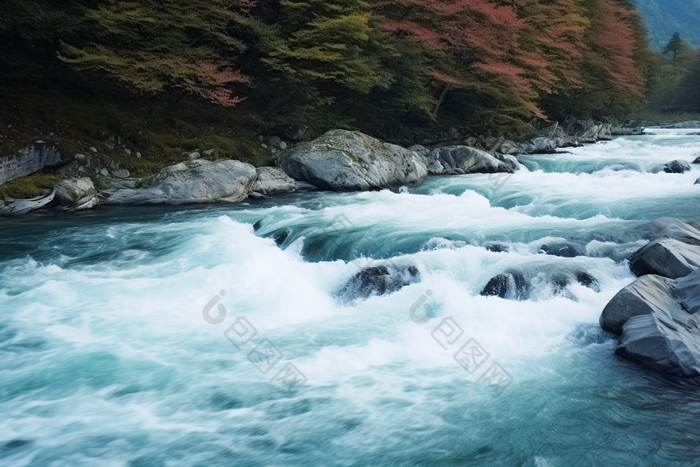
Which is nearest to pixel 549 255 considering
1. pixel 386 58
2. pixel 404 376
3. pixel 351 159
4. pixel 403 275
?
pixel 403 275

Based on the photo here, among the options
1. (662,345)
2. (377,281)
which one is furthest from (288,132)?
(662,345)

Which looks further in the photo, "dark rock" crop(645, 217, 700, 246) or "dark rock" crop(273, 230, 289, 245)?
"dark rock" crop(273, 230, 289, 245)

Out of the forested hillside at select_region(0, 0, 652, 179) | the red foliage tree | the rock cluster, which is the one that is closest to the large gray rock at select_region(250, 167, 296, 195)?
the forested hillside at select_region(0, 0, 652, 179)

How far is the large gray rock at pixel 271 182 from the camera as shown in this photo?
12.5m

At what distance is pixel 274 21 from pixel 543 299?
508 inches

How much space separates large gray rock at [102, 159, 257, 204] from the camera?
1126 centimetres

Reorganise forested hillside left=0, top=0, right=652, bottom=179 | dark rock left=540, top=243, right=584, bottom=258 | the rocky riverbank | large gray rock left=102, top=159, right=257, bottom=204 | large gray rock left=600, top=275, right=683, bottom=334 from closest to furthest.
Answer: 1. large gray rock left=600, top=275, right=683, bottom=334
2. dark rock left=540, top=243, right=584, bottom=258
3. the rocky riverbank
4. large gray rock left=102, top=159, right=257, bottom=204
5. forested hillside left=0, top=0, right=652, bottom=179

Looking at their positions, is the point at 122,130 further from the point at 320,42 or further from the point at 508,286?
the point at 508,286

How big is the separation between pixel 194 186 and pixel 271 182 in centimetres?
195

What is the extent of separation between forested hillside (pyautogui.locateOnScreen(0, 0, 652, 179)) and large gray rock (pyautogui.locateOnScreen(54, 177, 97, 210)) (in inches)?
60.2

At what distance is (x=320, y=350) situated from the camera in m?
5.21

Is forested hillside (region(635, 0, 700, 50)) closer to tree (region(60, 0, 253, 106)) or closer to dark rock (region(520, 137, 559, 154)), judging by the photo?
dark rock (region(520, 137, 559, 154))

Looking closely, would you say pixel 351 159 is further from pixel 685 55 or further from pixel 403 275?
pixel 685 55

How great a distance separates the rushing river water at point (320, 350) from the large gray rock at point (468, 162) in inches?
236
